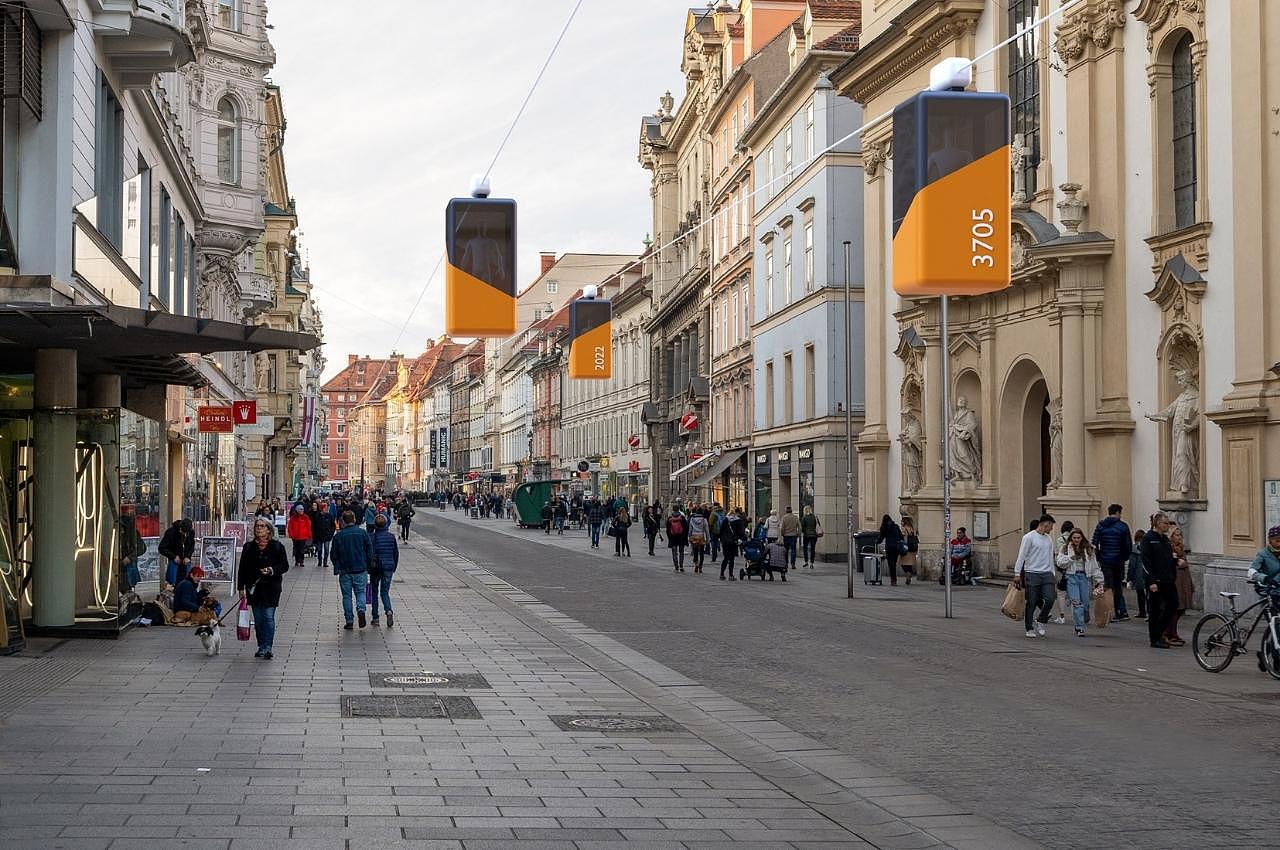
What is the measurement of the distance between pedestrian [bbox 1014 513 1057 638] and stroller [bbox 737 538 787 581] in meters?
13.3

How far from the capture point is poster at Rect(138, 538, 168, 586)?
2150 cm

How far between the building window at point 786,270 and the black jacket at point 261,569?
3255cm

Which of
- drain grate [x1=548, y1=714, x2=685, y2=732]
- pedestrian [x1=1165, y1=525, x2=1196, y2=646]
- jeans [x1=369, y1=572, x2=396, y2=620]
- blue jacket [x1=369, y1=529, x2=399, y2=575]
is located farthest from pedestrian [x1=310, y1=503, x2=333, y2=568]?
drain grate [x1=548, y1=714, x2=685, y2=732]

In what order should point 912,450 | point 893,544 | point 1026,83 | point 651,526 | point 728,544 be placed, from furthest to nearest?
1. point 651,526
2. point 912,450
3. point 728,544
4. point 893,544
5. point 1026,83

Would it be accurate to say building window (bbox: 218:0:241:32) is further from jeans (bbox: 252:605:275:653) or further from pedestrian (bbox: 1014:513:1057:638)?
pedestrian (bbox: 1014:513:1057:638)

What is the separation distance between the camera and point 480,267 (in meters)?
22.9

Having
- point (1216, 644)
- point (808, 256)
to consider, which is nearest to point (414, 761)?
point (1216, 644)

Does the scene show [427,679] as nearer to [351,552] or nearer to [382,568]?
[351,552]

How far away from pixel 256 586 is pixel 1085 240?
56.6 feet

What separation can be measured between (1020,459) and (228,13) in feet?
67.4

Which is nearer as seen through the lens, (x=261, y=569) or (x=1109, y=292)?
(x=261, y=569)

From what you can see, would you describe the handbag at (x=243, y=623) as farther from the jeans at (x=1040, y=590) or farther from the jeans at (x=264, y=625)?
the jeans at (x=1040, y=590)

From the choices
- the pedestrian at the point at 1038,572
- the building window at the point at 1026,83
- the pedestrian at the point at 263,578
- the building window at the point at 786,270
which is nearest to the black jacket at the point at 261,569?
the pedestrian at the point at 263,578

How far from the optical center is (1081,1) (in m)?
28.0
